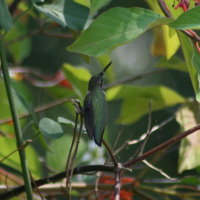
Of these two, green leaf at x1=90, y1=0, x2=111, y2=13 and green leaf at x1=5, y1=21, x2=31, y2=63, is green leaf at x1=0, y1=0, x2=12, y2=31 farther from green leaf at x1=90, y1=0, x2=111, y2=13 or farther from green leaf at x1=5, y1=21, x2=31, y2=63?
green leaf at x1=5, y1=21, x2=31, y2=63

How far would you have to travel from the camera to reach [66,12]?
0.84 m

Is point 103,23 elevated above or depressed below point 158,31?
above

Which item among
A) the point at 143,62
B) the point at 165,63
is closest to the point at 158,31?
the point at 165,63

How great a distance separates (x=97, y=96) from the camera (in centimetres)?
73

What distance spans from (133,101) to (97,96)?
0.67m

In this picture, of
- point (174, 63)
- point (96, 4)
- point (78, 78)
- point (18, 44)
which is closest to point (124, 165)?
point (96, 4)

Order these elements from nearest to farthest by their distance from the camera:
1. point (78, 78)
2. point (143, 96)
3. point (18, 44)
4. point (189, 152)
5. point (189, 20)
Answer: point (189, 20)
point (189, 152)
point (78, 78)
point (143, 96)
point (18, 44)

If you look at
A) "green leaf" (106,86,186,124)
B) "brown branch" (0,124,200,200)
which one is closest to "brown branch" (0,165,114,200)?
"brown branch" (0,124,200,200)

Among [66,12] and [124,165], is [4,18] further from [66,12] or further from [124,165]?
[124,165]

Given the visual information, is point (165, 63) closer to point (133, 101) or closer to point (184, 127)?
point (133, 101)

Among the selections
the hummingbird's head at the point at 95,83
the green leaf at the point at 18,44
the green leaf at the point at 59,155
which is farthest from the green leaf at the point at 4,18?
the green leaf at the point at 18,44

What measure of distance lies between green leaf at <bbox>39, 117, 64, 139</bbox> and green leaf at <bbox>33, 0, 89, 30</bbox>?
0.14m

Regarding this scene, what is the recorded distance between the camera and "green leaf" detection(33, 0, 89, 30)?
826mm

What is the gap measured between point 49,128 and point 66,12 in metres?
0.17
